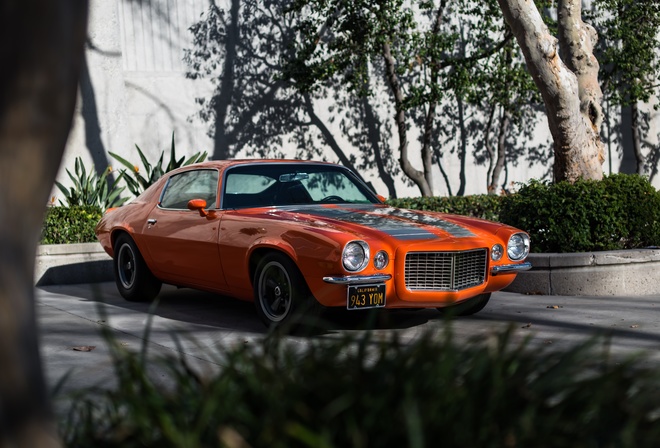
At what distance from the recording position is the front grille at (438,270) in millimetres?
6758

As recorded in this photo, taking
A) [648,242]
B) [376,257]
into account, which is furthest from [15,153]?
[648,242]

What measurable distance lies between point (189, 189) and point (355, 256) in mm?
2460

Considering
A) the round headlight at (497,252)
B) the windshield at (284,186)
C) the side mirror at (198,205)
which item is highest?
the windshield at (284,186)

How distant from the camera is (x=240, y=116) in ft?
49.0

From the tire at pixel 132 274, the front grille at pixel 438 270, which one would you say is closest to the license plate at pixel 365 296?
the front grille at pixel 438 270

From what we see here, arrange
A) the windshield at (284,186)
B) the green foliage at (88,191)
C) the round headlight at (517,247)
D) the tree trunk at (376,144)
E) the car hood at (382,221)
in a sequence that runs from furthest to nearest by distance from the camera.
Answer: the tree trunk at (376,144), the green foliage at (88,191), the windshield at (284,186), the round headlight at (517,247), the car hood at (382,221)

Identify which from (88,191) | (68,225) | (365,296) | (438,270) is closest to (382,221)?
(438,270)

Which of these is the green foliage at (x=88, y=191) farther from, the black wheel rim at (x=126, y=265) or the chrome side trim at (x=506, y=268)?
the chrome side trim at (x=506, y=268)

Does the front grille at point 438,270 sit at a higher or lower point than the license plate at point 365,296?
higher

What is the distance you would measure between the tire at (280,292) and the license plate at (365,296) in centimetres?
30

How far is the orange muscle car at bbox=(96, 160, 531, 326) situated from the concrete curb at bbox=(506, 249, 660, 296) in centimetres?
154

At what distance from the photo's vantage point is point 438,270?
22.5 feet

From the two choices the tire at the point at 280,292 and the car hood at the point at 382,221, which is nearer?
the tire at the point at 280,292

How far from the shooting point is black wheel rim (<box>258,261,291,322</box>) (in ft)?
22.6
